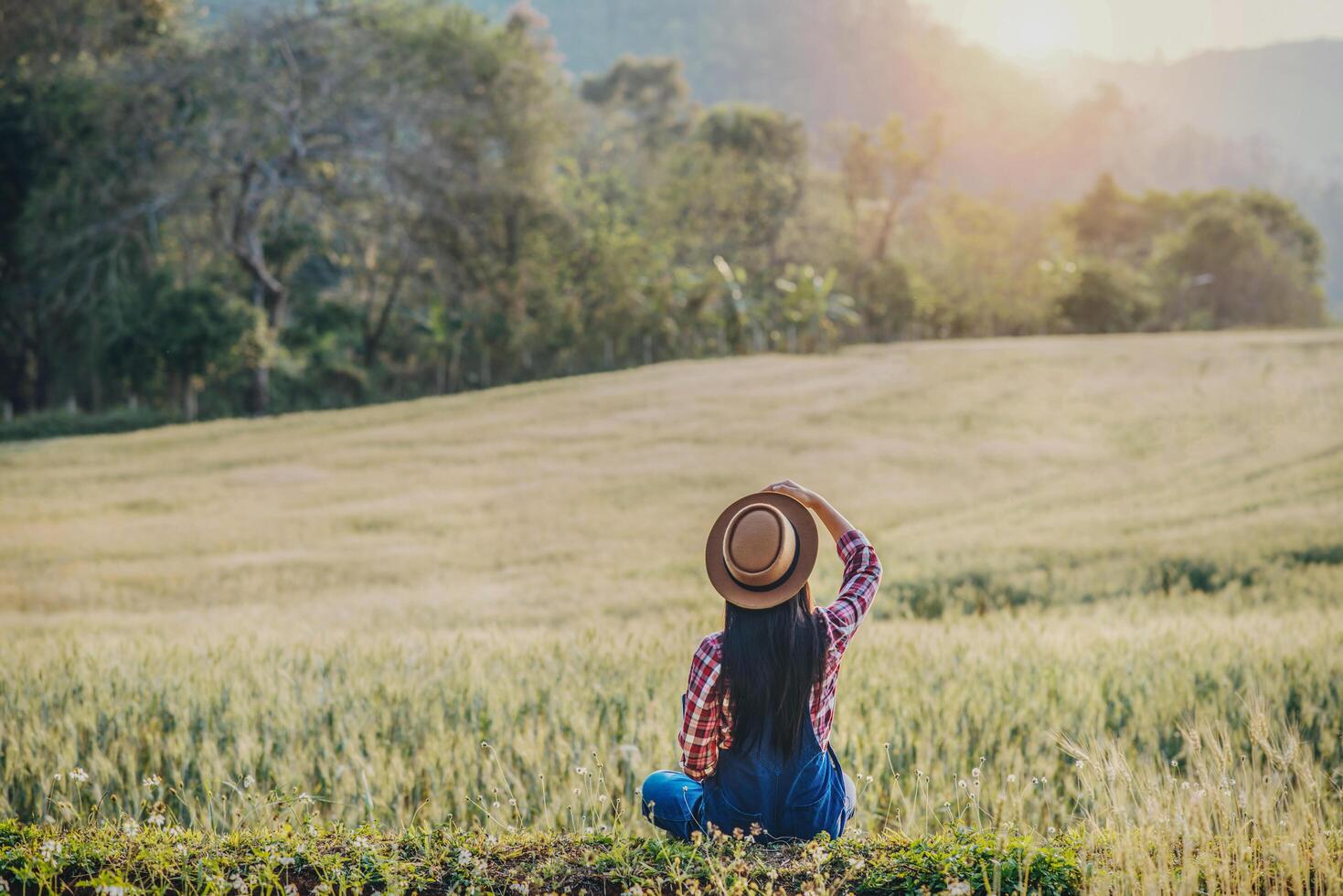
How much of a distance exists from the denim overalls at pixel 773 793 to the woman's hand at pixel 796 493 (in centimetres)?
76

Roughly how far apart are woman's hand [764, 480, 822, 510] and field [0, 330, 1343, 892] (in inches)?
47.6

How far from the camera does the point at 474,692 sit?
5.87 m

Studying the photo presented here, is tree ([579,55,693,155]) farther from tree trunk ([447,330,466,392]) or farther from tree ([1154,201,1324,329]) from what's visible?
tree ([1154,201,1324,329])

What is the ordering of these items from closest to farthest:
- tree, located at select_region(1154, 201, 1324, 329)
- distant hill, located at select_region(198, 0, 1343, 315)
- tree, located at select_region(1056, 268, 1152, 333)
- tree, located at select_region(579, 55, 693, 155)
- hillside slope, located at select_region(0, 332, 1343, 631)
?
hillside slope, located at select_region(0, 332, 1343, 631), tree, located at select_region(1056, 268, 1152, 333), tree, located at select_region(1154, 201, 1324, 329), tree, located at select_region(579, 55, 693, 155), distant hill, located at select_region(198, 0, 1343, 315)

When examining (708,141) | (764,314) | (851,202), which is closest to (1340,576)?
(764,314)

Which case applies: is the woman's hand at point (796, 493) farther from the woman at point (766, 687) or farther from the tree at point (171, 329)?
the tree at point (171, 329)

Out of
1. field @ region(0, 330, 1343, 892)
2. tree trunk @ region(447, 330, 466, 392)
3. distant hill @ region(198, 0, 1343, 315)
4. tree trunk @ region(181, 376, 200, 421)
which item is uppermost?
distant hill @ region(198, 0, 1343, 315)

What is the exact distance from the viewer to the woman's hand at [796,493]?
11.7ft

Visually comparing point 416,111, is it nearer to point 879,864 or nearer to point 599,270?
point 599,270

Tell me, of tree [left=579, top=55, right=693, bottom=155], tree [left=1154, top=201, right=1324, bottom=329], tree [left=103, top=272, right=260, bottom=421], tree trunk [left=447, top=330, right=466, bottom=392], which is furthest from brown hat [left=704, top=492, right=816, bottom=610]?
tree [left=579, top=55, right=693, bottom=155]

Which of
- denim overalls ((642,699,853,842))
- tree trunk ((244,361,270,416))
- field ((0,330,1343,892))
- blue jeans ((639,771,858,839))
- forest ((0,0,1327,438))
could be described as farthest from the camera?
tree trunk ((244,361,270,416))

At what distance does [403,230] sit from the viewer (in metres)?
34.2

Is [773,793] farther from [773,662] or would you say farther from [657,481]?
[657,481]

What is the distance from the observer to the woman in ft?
10.8
